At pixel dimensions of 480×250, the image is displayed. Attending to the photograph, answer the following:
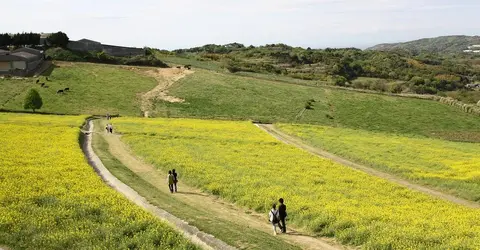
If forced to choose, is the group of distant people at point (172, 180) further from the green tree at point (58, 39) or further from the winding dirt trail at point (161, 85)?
the green tree at point (58, 39)

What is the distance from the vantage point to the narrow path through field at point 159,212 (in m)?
19.3

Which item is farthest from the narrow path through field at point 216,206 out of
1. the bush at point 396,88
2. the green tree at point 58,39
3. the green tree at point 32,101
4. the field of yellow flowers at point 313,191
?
the bush at point 396,88

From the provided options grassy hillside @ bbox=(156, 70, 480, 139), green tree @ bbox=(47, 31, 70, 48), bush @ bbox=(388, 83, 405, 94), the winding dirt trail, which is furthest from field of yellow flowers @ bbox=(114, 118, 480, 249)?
bush @ bbox=(388, 83, 405, 94)

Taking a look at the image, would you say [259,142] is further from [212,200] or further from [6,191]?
[6,191]

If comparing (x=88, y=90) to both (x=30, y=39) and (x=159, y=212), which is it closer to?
(x=30, y=39)

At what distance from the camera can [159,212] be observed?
2353 centimetres

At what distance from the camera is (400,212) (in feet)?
89.6

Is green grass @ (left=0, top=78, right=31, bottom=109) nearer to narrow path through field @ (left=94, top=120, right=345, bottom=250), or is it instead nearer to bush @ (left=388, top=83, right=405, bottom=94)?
narrow path through field @ (left=94, top=120, right=345, bottom=250)

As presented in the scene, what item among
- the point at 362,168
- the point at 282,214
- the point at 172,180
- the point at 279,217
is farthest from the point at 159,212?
the point at 362,168

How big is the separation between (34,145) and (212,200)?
1999cm

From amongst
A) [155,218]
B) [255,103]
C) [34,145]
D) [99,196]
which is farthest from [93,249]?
[255,103]

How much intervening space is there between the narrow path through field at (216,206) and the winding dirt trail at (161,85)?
37.8m

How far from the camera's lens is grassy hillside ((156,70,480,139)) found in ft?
262

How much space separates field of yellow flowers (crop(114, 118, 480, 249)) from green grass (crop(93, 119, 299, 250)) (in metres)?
3.66
